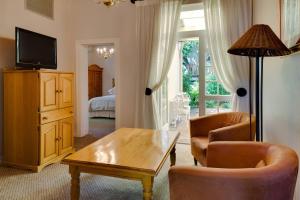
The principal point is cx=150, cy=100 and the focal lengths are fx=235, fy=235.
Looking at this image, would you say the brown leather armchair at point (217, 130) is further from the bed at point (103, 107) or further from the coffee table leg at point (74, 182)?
the bed at point (103, 107)

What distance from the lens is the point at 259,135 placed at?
2.32 metres

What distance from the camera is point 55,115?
351cm

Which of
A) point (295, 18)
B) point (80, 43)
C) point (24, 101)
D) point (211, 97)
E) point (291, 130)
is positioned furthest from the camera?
point (80, 43)

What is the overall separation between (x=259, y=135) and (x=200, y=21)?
2.85m

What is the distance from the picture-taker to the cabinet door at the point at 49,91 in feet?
10.6

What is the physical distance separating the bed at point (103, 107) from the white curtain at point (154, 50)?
308cm

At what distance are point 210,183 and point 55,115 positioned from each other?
2.81m

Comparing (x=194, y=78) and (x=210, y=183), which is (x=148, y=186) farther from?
(x=194, y=78)

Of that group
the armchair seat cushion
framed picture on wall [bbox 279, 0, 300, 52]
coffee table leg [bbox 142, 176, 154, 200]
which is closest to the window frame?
the armchair seat cushion

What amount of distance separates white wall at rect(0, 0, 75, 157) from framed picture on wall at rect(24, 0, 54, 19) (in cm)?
7

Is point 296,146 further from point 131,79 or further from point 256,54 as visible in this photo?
point 131,79

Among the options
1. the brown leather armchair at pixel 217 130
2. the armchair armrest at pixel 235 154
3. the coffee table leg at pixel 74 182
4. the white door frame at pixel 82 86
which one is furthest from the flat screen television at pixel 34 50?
the armchair armrest at pixel 235 154

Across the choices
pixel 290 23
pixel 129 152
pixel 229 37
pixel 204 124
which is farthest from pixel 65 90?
pixel 290 23

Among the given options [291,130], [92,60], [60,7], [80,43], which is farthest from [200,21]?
[92,60]
